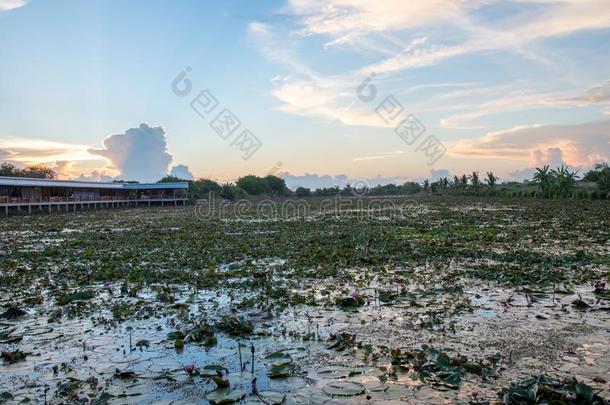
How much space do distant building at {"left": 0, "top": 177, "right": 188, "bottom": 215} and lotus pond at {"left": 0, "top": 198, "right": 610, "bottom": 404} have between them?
31.3m

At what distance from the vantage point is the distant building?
128ft

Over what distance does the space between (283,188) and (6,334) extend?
311 feet

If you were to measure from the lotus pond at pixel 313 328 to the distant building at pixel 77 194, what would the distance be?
3127 centimetres

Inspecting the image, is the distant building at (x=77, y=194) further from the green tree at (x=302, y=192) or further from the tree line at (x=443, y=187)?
the green tree at (x=302, y=192)

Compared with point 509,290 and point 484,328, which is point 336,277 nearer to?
point 509,290

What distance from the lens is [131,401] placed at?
13.7ft

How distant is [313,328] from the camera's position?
20.1ft

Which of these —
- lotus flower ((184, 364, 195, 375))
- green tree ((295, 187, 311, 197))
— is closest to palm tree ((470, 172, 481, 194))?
green tree ((295, 187, 311, 197))

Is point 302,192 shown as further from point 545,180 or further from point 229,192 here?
point 545,180

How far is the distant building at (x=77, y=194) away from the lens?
38906 mm

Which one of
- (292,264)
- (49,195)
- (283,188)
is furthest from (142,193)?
(292,264)

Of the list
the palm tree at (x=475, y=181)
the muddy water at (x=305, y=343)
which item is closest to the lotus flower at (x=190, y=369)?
the muddy water at (x=305, y=343)

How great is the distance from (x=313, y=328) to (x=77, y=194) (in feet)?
166

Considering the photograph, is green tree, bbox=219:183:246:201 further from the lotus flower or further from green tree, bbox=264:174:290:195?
the lotus flower
